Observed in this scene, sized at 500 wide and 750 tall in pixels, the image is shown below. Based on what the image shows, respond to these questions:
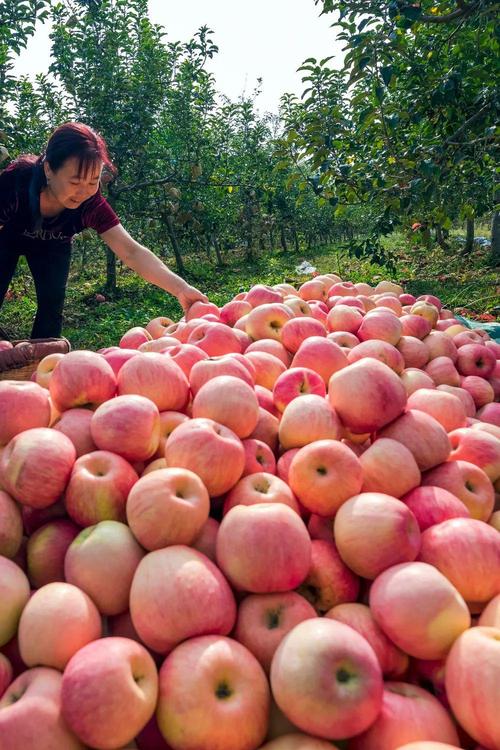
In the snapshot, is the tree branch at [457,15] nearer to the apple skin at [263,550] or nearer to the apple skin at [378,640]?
the apple skin at [263,550]

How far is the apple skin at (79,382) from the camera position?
1.55 m

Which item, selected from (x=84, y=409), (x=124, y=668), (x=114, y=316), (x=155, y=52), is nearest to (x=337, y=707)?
(x=124, y=668)

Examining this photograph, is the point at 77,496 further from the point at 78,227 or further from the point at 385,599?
the point at 78,227

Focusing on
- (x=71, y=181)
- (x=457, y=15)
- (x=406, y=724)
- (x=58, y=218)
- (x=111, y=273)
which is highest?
(x=457, y=15)

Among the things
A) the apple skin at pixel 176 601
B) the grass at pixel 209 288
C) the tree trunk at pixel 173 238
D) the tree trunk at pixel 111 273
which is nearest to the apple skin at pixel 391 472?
the apple skin at pixel 176 601

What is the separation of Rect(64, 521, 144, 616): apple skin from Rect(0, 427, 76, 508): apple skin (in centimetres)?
17

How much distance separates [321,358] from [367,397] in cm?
41

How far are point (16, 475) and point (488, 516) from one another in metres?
1.24

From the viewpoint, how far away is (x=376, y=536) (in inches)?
45.1

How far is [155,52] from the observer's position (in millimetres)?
9930

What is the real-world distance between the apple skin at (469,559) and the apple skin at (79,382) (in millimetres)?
1018

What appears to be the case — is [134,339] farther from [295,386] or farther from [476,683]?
[476,683]

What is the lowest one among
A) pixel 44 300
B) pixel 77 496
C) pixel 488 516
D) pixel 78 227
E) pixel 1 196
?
pixel 488 516

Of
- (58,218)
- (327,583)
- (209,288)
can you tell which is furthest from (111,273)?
(327,583)
